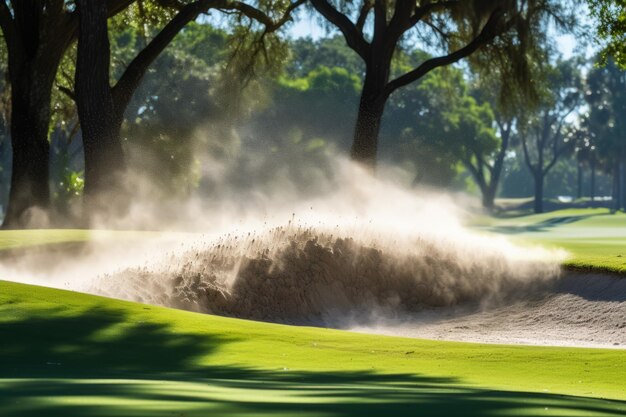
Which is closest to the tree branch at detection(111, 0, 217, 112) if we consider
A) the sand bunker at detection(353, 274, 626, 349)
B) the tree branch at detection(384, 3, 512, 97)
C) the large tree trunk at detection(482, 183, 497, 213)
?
the tree branch at detection(384, 3, 512, 97)

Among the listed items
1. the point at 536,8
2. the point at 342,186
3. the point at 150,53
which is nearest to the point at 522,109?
the point at 536,8

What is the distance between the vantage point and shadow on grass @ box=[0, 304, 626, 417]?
5406 millimetres

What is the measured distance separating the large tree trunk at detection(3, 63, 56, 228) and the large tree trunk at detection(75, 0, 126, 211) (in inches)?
81.0

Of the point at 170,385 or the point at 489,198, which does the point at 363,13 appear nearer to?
the point at 170,385

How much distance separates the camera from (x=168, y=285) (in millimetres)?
17453

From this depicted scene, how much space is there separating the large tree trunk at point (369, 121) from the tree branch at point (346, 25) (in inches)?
31.5

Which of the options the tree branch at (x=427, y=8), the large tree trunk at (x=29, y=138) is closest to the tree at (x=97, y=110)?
the large tree trunk at (x=29, y=138)

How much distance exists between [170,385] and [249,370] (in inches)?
94.9

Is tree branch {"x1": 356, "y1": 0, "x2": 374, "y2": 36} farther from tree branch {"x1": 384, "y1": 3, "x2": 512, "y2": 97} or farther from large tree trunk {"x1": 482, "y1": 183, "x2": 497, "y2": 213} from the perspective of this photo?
large tree trunk {"x1": 482, "y1": 183, "x2": 497, "y2": 213}

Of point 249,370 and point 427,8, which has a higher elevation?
point 427,8

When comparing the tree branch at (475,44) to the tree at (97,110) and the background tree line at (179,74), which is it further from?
the tree at (97,110)

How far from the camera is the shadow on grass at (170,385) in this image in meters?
5.41

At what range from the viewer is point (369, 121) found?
96.1 ft

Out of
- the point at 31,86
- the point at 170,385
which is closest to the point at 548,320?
the point at 170,385
